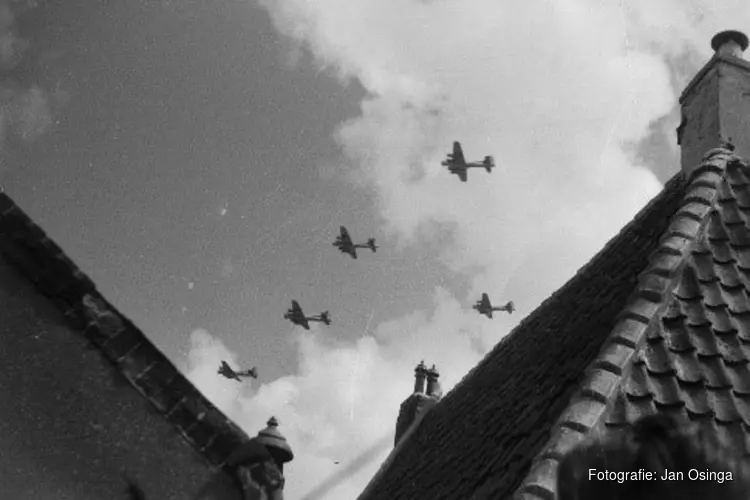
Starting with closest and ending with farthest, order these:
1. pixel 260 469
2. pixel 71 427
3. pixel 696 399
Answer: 1. pixel 696 399
2. pixel 71 427
3. pixel 260 469

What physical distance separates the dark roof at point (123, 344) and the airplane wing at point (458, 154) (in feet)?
50.0

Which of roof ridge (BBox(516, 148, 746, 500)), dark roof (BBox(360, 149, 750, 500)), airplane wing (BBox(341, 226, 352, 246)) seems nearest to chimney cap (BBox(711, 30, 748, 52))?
dark roof (BBox(360, 149, 750, 500))

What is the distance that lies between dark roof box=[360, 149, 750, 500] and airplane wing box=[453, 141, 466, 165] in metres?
12.2

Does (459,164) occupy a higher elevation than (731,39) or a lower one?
higher

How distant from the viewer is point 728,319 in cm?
578

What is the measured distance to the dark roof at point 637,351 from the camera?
5086mm

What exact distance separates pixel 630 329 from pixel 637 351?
189 millimetres

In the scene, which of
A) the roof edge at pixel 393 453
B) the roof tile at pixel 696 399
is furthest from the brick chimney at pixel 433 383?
the roof tile at pixel 696 399

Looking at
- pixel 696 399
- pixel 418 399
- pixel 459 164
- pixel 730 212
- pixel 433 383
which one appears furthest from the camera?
pixel 459 164

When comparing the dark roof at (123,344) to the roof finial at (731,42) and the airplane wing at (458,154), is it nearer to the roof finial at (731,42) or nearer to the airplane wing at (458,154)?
the roof finial at (731,42)

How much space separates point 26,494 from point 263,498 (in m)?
1.64

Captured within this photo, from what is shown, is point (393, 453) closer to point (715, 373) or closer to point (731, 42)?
point (731, 42)

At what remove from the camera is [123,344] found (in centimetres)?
674

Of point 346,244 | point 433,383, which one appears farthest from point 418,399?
point 346,244
